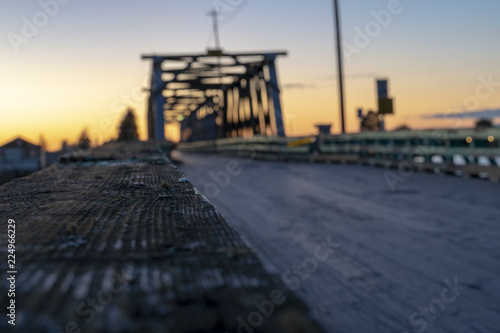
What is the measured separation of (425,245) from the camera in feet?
17.7

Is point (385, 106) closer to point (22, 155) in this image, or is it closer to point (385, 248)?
point (22, 155)

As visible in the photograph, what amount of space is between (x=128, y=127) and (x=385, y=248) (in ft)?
323

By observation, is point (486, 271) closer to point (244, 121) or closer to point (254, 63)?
point (254, 63)

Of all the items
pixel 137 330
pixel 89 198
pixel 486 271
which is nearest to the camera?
pixel 137 330

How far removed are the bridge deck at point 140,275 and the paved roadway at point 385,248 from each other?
13 cm

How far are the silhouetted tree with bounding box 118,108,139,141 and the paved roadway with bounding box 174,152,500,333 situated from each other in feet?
Result: 298

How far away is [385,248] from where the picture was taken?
5387mm

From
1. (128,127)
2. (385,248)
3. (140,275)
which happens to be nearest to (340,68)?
(385,248)

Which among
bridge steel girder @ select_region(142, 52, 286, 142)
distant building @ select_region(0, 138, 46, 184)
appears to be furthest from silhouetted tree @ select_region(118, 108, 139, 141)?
distant building @ select_region(0, 138, 46, 184)

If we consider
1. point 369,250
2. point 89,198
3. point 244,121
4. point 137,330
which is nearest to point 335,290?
point 369,250

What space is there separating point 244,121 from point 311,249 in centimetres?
3277

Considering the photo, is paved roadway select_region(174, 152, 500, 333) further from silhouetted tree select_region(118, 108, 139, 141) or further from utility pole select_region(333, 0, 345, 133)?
silhouetted tree select_region(118, 108, 139, 141)

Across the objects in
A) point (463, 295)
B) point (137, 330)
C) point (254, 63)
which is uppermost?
point (254, 63)

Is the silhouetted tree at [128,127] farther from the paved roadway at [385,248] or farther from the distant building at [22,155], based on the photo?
the paved roadway at [385,248]
